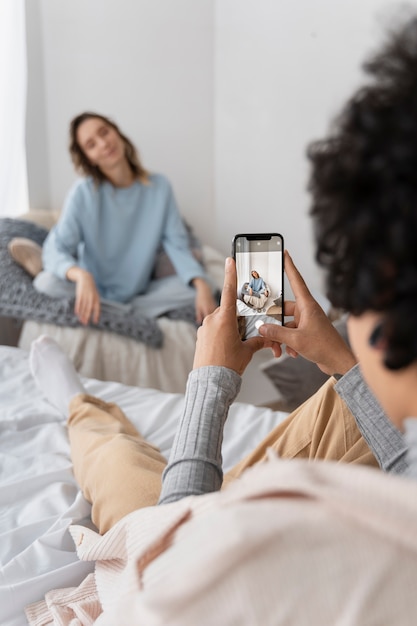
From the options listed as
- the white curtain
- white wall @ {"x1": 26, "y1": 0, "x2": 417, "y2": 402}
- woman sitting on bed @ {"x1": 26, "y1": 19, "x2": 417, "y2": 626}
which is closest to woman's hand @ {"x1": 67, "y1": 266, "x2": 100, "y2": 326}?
white wall @ {"x1": 26, "y1": 0, "x2": 417, "y2": 402}

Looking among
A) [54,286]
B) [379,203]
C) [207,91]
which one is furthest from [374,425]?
[207,91]

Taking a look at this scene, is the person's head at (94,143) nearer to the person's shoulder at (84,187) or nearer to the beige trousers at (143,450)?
the person's shoulder at (84,187)

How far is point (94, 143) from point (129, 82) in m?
0.94

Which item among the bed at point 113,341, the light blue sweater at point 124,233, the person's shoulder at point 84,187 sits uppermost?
the person's shoulder at point 84,187

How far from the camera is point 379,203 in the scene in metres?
0.46

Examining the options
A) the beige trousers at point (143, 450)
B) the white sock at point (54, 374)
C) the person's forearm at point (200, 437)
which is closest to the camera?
the person's forearm at point (200, 437)

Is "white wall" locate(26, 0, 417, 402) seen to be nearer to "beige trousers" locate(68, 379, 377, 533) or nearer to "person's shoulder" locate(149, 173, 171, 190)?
"person's shoulder" locate(149, 173, 171, 190)

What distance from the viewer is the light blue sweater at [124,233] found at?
2625 millimetres

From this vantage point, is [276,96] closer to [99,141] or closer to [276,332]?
[99,141]

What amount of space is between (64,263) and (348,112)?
2.01m

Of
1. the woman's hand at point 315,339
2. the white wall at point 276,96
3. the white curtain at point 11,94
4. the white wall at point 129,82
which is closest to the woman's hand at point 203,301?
the white wall at point 276,96

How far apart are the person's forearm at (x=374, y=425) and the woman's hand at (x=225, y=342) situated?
121mm

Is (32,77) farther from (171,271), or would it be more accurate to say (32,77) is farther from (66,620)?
(66,620)

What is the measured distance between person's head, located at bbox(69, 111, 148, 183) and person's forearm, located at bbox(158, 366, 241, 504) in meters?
1.89
